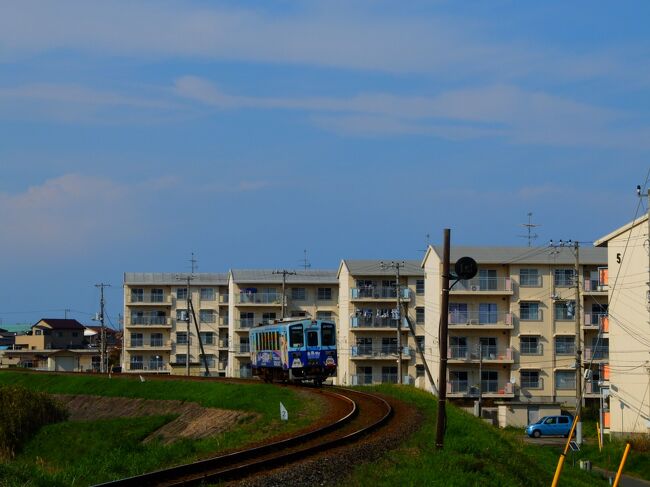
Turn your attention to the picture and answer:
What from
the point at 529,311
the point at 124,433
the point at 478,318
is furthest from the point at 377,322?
the point at 124,433

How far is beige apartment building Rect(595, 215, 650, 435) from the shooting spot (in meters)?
40.1

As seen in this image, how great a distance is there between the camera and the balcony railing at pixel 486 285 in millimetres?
54219

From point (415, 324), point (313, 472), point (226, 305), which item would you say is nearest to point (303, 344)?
point (313, 472)

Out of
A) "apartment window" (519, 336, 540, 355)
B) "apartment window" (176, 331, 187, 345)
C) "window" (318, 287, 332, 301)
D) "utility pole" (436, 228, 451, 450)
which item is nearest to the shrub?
"utility pole" (436, 228, 451, 450)

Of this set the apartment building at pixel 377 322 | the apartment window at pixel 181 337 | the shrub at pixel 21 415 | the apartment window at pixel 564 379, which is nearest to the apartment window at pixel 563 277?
the apartment window at pixel 564 379

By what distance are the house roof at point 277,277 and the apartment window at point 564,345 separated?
68.2ft

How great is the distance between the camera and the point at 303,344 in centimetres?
3591

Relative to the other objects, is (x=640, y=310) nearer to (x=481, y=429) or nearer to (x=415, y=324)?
(x=481, y=429)

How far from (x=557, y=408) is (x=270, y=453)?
116ft

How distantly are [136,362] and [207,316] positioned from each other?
692 centimetres

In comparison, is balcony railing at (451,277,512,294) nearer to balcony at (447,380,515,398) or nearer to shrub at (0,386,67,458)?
balcony at (447,380,515,398)

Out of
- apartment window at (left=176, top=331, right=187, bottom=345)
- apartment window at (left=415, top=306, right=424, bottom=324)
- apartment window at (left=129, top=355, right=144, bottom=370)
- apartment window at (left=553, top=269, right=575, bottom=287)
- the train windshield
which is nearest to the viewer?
the train windshield

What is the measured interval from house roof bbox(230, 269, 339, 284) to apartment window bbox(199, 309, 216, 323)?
7052 mm

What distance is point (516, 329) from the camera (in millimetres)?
54438
